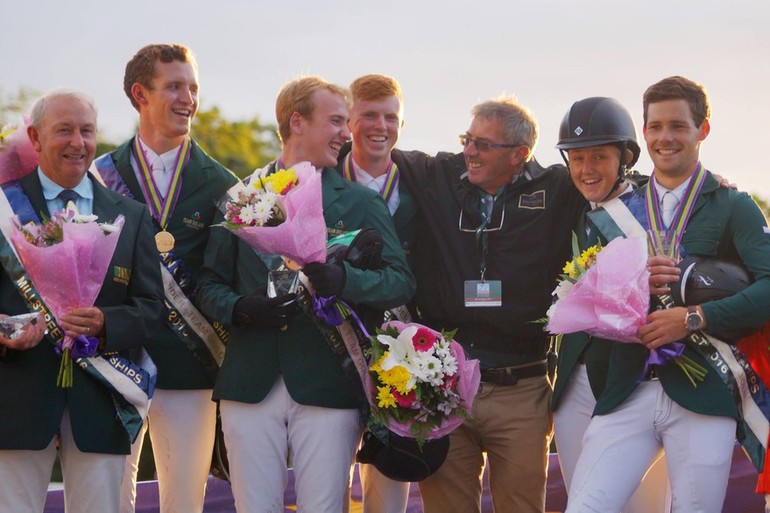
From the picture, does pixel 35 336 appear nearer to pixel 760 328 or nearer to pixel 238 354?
pixel 238 354

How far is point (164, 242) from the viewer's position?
5.81 meters

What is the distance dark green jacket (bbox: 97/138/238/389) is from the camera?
5.79 m

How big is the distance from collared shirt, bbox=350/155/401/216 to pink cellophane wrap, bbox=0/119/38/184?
1665mm

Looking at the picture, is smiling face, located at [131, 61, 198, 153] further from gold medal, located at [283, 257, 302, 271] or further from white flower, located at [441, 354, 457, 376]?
white flower, located at [441, 354, 457, 376]

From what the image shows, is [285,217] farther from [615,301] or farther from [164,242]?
[615,301]

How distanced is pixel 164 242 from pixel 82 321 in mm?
999

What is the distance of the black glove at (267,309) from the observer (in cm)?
508

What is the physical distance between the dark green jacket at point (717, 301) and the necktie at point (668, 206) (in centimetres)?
10

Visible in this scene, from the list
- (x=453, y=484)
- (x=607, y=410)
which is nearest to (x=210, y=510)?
(x=453, y=484)

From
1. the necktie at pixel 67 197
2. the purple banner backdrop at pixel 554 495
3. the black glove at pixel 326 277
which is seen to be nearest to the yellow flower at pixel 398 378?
the black glove at pixel 326 277

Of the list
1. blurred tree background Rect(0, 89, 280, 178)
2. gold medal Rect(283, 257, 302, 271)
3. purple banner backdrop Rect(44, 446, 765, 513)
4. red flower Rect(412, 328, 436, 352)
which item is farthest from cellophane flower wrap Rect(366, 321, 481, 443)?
blurred tree background Rect(0, 89, 280, 178)

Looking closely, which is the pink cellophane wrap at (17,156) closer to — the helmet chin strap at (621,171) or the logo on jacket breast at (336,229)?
the logo on jacket breast at (336,229)

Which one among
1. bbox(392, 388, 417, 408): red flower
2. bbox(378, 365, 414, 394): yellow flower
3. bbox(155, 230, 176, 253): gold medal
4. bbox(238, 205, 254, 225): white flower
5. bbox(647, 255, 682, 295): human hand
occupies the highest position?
bbox(238, 205, 254, 225): white flower

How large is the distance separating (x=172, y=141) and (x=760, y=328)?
3.06 metres
